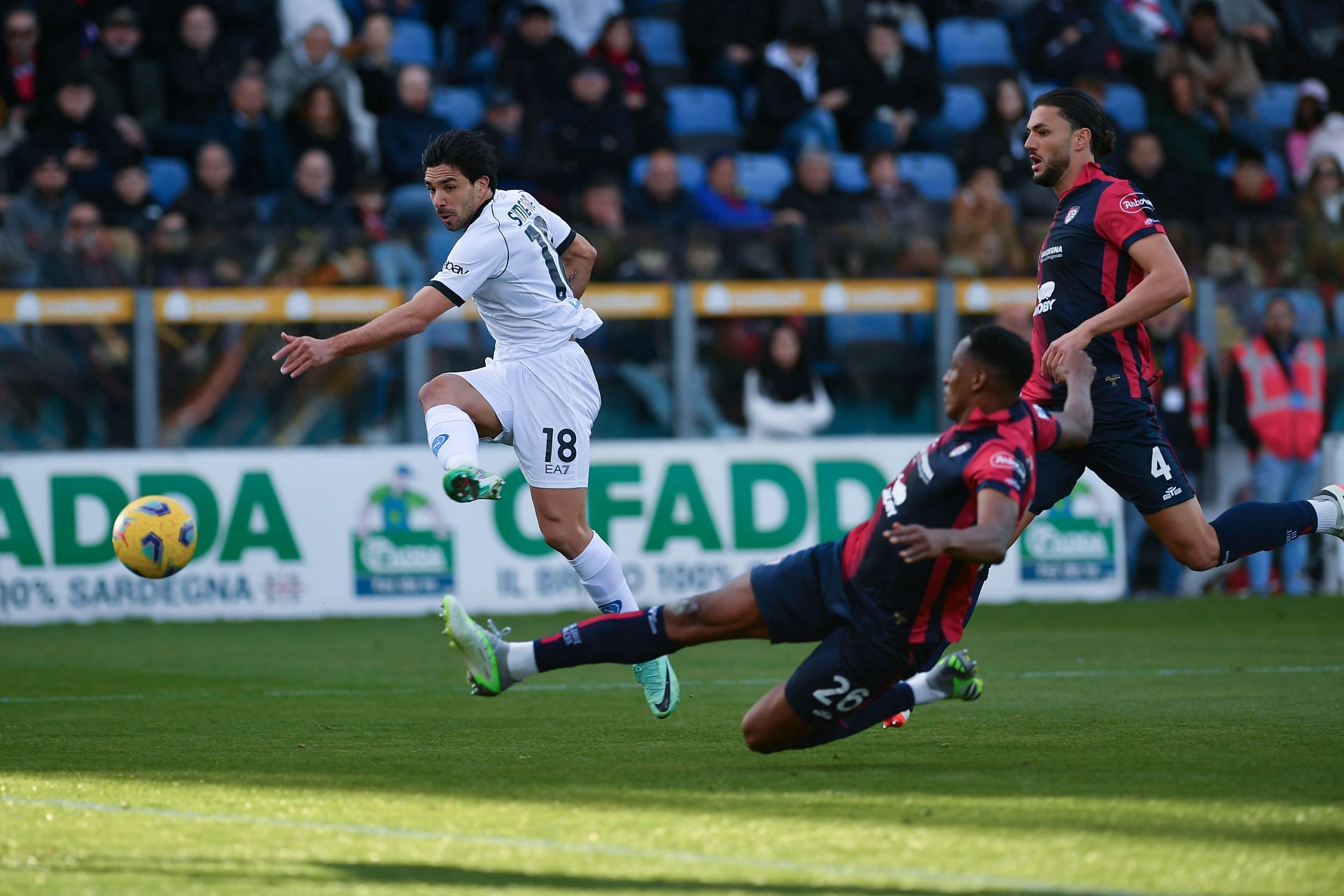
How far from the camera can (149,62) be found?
53.7 feet

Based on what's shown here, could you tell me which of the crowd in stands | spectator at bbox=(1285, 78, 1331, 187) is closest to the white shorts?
the crowd in stands

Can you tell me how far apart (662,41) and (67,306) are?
7.66 m

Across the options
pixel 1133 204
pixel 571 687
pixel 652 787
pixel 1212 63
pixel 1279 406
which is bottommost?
pixel 571 687

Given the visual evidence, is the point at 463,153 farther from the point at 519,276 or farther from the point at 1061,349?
the point at 1061,349

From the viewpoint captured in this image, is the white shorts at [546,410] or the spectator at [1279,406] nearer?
the white shorts at [546,410]

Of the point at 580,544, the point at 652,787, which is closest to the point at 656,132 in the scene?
the point at 580,544

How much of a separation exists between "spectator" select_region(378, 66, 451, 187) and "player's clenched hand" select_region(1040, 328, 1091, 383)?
9.80 m

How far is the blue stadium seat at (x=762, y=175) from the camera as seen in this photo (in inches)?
671

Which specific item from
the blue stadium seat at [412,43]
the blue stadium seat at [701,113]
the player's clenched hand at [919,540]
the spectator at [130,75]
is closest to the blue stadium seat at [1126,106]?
the blue stadium seat at [701,113]

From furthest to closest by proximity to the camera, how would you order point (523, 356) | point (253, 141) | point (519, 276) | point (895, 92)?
point (895, 92)
point (253, 141)
point (523, 356)
point (519, 276)

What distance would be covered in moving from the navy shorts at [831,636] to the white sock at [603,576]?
1980 mm

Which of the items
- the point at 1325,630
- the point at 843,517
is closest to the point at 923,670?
the point at 1325,630

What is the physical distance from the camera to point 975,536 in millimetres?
5539

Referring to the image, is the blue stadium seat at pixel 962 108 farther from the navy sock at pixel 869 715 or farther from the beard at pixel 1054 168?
the navy sock at pixel 869 715
